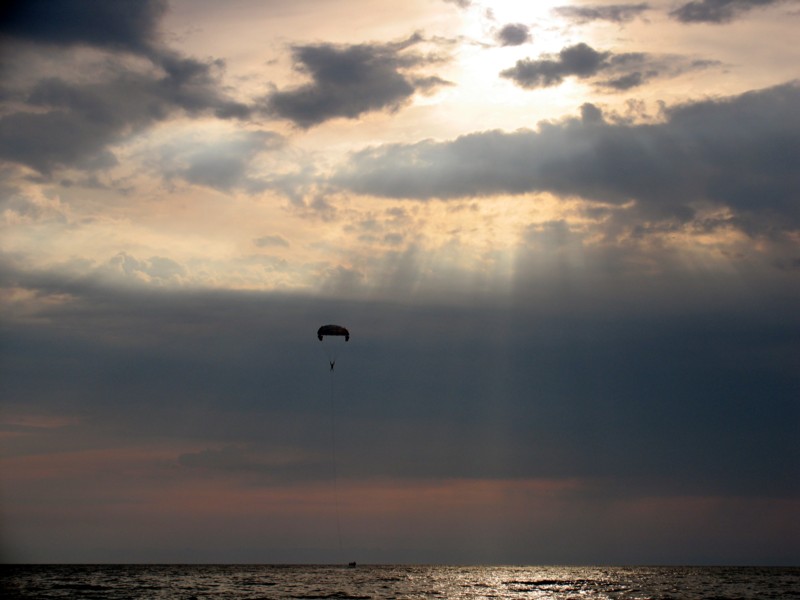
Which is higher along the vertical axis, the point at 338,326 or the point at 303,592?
the point at 338,326

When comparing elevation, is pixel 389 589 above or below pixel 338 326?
below

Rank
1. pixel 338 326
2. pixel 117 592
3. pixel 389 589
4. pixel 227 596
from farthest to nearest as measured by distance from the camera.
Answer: pixel 389 589 < pixel 117 592 < pixel 227 596 < pixel 338 326

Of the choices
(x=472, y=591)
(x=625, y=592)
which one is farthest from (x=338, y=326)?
(x=625, y=592)

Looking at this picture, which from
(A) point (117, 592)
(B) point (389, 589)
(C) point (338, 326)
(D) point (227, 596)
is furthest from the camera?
(B) point (389, 589)

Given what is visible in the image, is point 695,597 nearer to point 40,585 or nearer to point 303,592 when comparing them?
point 303,592

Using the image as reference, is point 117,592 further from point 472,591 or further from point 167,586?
point 472,591

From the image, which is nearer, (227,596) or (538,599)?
(227,596)

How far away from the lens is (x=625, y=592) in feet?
405

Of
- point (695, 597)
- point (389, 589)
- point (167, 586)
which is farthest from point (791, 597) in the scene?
point (167, 586)

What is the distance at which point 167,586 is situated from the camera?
411 feet

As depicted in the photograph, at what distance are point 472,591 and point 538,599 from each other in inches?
650

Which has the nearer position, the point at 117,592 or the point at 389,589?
the point at 117,592

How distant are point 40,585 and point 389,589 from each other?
51.1m

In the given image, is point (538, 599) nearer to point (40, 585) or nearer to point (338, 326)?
point (338, 326)
